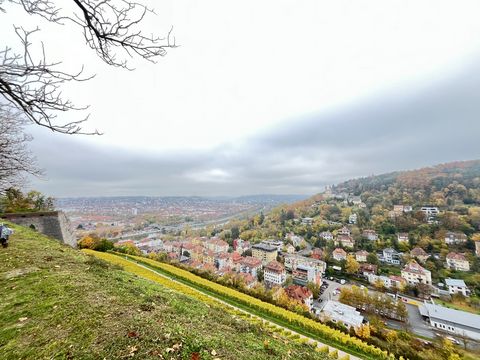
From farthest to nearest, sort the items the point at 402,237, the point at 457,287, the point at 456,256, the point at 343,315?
the point at 402,237
the point at 456,256
the point at 457,287
the point at 343,315

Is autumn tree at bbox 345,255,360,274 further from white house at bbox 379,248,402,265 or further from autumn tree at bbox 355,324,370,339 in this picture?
autumn tree at bbox 355,324,370,339

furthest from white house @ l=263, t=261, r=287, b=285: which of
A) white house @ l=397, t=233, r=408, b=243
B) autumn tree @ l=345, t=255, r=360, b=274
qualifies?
white house @ l=397, t=233, r=408, b=243

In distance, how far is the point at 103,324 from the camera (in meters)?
2.64

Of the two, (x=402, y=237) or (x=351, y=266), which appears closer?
(x=351, y=266)

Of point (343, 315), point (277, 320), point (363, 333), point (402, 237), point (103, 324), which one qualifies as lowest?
point (402, 237)

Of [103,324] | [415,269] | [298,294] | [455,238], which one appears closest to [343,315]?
[298,294]

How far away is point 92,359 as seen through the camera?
2.10m

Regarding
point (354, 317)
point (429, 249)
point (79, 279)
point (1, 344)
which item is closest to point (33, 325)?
point (1, 344)

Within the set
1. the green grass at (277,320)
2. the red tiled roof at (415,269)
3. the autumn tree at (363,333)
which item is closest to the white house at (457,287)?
the red tiled roof at (415,269)

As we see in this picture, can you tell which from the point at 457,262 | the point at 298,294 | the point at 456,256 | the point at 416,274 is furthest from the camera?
the point at 456,256

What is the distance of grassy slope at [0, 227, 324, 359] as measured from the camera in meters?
2.28

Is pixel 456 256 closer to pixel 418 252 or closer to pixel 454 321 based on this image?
pixel 418 252

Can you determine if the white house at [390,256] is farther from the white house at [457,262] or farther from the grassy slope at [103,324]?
the grassy slope at [103,324]

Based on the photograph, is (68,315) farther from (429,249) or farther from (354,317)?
(429,249)
